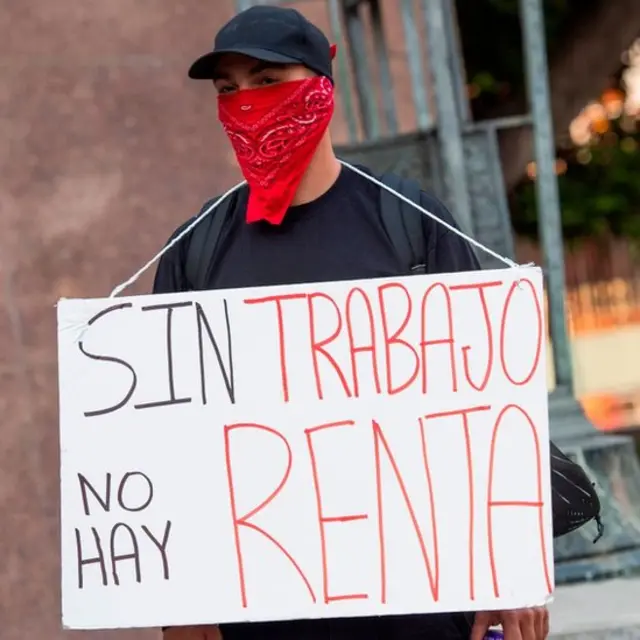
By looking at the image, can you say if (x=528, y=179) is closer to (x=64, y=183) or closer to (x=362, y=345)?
(x=64, y=183)

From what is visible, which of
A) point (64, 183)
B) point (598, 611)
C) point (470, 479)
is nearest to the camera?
point (470, 479)

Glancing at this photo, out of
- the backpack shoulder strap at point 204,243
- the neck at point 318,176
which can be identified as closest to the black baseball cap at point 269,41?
the neck at point 318,176

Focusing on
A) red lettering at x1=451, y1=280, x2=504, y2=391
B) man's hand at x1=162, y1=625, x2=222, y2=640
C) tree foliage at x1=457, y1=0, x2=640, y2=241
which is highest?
tree foliage at x1=457, y1=0, x2=640, y2=241

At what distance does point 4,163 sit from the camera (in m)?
4.86

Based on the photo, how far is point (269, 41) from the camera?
96.5 inches

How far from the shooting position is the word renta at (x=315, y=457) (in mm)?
2449

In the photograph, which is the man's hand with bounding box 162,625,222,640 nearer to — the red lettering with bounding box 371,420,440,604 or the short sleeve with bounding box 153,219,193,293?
the red lettering with bounding box 371,420,440,604

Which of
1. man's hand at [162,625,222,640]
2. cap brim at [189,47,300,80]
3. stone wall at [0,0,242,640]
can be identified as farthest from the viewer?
stone wall at [0,0,242,640]

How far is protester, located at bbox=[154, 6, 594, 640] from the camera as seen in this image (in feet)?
8.21

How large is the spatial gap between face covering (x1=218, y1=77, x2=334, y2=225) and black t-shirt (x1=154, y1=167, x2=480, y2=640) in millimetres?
45

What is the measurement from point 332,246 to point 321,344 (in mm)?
180

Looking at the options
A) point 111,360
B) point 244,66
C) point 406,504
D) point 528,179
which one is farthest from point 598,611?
point 528,179

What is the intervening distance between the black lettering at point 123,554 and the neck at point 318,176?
665 millimetres

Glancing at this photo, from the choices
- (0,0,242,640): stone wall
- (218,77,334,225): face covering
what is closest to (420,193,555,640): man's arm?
(218,77,334,225): face covering
